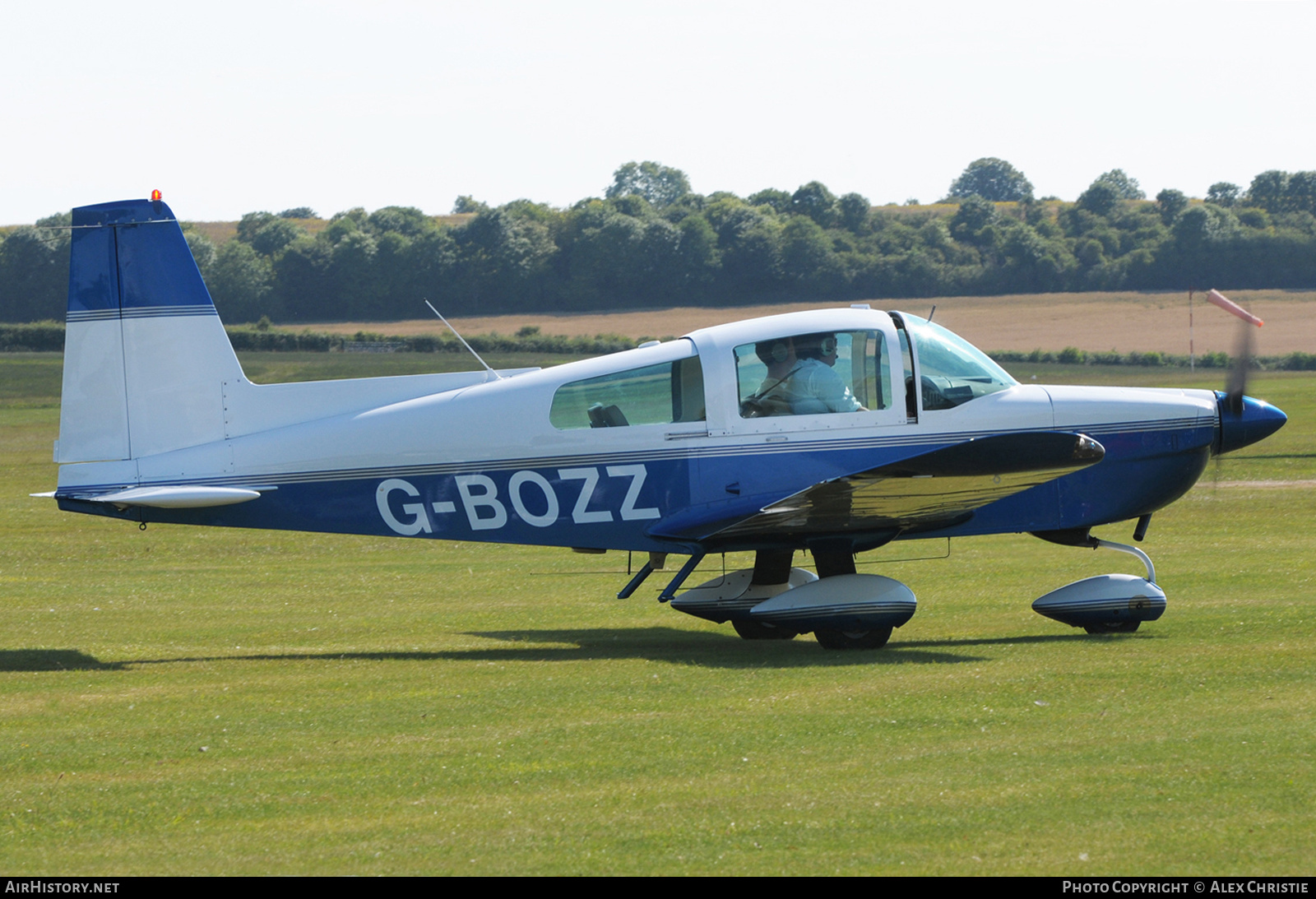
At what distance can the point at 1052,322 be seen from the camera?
5744 centimetres

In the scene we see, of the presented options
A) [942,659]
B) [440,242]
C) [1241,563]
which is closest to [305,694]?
[942,659]

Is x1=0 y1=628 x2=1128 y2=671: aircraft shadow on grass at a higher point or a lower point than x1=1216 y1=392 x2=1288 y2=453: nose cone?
lower

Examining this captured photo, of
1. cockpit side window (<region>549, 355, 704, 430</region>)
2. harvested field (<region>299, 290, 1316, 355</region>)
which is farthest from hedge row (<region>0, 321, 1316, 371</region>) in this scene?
cockpit side window (<region>549, 355, 704, 430</region>)

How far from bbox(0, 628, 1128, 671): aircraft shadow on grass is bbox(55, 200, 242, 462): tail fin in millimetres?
1582

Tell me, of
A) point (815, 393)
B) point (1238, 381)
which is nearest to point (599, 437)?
point (815, 393)

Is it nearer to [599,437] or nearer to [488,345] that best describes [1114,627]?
[599,437]

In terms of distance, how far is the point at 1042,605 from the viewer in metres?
10.6

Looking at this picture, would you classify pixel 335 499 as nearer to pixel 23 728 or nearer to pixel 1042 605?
pixel 23 728

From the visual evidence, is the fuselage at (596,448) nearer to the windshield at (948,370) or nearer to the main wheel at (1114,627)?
the windshield at (948,370)

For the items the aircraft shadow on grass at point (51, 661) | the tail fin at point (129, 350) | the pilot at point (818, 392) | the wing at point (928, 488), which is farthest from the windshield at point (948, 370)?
the aircraft shadow on grass at point (51, 661)

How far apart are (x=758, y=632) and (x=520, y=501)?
2501mm

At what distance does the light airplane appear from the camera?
1015 cm

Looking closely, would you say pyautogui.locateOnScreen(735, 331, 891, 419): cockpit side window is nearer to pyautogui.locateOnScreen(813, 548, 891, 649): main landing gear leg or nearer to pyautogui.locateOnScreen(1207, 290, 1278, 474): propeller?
pyautogui.locateOnScreen(813, 548, 891, 649): main landing gear leg

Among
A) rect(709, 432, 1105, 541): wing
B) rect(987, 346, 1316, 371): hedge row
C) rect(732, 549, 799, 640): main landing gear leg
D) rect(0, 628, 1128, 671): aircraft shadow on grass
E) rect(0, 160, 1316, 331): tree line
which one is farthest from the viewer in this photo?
rect(0, 160, 1316, 331): tree line
